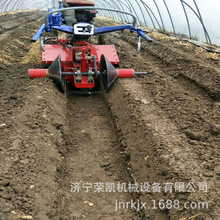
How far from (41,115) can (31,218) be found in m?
2.23

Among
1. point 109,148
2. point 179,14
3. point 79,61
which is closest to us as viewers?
point 109,148

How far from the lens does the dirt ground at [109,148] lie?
286 centimetres

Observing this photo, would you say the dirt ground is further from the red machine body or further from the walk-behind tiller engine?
the red machine body

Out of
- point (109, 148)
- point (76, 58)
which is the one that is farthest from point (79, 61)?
point (109, 148)

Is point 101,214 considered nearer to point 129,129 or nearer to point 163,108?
point 129,129

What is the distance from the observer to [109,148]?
14.0ft

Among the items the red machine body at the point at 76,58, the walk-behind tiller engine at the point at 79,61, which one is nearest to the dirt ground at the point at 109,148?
the walk-behind tiller engine at the point at 79,61

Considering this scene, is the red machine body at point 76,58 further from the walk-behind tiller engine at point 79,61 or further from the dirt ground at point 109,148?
the dirt ground at point 109,148

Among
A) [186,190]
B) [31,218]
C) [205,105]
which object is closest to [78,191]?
[31,218]

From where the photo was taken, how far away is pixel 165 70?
25.9 feet

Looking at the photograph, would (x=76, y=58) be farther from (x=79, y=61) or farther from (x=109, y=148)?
(x=109, y=148)

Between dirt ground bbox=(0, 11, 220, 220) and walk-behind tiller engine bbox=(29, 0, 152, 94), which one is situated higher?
walk-behind tiller engine bbox=(29, 0, 152, 94)

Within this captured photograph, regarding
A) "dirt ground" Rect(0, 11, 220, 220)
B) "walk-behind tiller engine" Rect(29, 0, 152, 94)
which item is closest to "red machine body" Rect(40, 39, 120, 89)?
"walk-behind tiller engine" Rect(29, 0, 152, 94)

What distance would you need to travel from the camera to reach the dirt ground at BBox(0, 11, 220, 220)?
286cm
